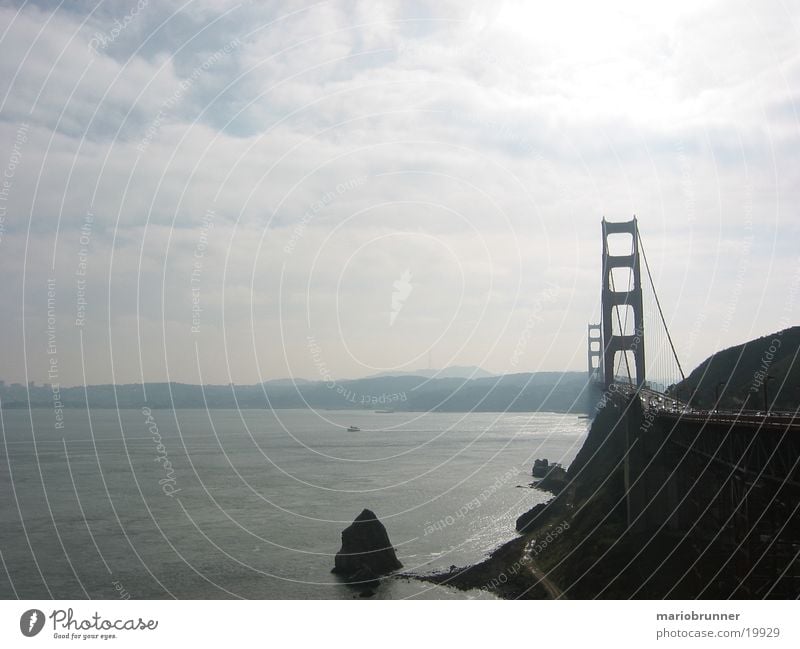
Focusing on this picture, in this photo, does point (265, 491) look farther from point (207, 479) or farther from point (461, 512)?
point (461, 512)

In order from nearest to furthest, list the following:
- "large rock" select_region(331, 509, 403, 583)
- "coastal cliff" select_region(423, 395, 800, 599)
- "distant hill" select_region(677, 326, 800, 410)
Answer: "coastal cliff" select_region(423, 395, 800, 599), "large rock" select_region(331, 509, 403, 583), "distant hill" select_region(677, 326, 800, 410)

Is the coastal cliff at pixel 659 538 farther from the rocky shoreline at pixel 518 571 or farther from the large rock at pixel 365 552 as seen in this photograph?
the large rock at pixel 365 552

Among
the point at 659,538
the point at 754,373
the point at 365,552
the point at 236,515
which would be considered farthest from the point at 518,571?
the point at 754,373

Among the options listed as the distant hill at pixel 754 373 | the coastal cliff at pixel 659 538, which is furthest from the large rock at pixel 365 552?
the distant hill at pixel 754 373

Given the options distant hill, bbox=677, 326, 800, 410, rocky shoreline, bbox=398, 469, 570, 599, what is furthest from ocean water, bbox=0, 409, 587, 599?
distant hill, bbox=677, 326, 800, 410

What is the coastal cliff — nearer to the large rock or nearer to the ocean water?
the large rock

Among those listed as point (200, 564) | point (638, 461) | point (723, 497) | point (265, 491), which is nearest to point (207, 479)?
point (265, 491)

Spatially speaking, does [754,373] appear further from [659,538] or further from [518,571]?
[518,571]
